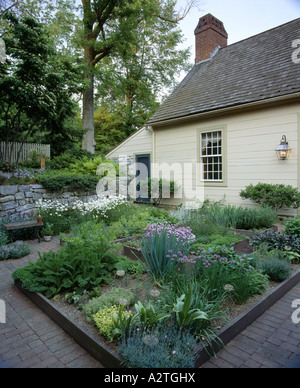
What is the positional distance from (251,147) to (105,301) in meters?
7.23

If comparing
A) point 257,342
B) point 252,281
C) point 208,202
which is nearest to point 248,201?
point 208,202

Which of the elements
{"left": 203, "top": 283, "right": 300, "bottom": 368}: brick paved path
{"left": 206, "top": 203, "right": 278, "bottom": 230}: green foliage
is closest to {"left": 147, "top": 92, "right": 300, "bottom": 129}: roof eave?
{"left": 206, "top": 203, "right": 278, "bottom": 230}: green foliage

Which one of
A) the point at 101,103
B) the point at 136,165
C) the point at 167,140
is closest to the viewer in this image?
the point at 167,140

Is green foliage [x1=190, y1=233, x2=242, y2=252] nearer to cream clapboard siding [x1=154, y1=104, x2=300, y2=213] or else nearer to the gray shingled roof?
cream clapboard siding [x1=154, y1=104, x2=300, y2=213]

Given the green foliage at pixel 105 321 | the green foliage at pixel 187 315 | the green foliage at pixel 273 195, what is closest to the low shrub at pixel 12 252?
the green foliage at pixel 105 321

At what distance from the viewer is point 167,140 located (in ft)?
36.4

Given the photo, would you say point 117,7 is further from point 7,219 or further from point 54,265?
point 54,265

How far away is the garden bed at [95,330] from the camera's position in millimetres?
2176

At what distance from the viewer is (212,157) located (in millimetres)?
9516

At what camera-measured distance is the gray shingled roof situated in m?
7.99

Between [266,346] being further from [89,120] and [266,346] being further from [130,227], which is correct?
A: [89,120]

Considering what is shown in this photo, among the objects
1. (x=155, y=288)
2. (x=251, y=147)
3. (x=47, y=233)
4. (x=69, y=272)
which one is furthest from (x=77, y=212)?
(x=251, y=147)

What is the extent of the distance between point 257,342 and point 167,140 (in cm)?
938

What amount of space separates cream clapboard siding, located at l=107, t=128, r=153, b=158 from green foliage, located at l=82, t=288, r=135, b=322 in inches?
372
